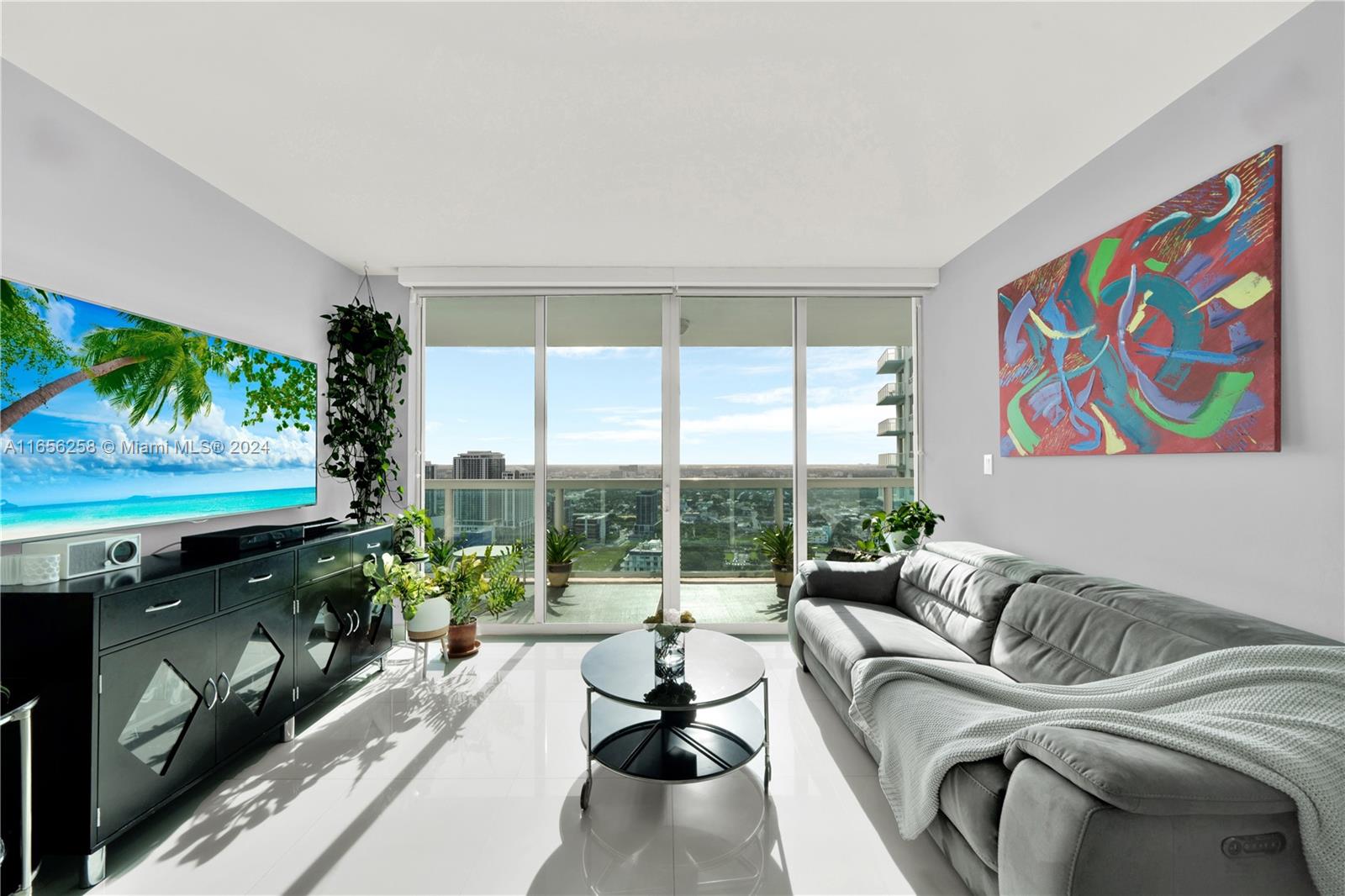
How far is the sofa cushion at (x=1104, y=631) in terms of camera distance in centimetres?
157

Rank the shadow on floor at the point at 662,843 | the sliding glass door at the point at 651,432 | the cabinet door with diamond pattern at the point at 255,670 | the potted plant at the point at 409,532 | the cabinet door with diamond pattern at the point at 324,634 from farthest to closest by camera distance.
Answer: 1. the sliding glass door at the point at 651,432
2. the potted plant at the point at 409,532
3. the cabinet door with diamond pattern at the point at 324,634
4. the cabinet door with diamond pattern at the point at 255,670
5. the shadow on floor at the point at 662,843

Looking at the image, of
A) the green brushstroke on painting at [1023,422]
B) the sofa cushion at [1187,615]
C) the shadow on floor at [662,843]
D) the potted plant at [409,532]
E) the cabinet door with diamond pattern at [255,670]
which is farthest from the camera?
the potted plant at [409,532]

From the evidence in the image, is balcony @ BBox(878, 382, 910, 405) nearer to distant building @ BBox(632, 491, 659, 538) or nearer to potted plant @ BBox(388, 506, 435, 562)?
distant building @ BBox(632, 491, 659, 538)

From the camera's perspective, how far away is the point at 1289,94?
63.2 inches

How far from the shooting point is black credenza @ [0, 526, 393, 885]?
1.56m

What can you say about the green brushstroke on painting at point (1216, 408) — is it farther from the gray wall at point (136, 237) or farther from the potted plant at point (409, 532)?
the potted plant at point (409, 532)

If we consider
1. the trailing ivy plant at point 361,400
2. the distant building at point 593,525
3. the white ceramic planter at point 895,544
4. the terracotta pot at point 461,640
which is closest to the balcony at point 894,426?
the white ceramic planter at point 895,544

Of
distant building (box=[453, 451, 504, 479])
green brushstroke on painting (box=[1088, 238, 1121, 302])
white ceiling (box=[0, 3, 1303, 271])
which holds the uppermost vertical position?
white ceiling (box=[0, 3, 1303, 271])

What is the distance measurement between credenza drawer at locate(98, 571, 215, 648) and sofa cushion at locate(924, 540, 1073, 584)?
10.5 ft

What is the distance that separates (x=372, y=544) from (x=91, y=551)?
1.23 m

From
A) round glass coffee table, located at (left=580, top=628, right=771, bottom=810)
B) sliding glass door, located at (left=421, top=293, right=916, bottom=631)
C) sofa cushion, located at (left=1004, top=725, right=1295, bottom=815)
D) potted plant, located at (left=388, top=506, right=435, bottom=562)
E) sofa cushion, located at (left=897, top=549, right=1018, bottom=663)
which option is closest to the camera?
sofa cushion, located at (left=1004, top=725, right=1295, bottom=815)

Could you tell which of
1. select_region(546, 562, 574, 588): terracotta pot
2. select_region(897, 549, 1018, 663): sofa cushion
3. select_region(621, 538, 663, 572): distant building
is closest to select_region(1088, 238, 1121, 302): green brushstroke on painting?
select_region(897, 549, 1018, 663): sofa cushion

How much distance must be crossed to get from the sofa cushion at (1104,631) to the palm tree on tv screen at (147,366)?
139 inches

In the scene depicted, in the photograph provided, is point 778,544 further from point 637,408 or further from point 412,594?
point 412,594
